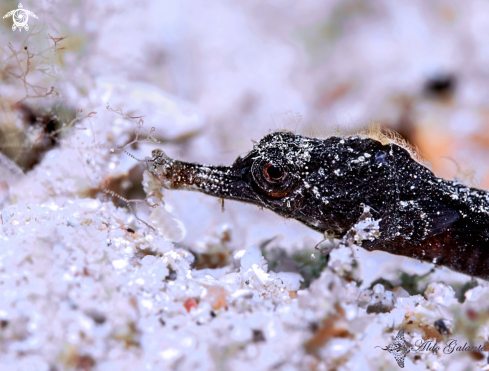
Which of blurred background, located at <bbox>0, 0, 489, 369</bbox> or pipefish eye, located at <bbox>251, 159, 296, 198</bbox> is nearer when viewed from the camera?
pipefish eye, located at <bbox>251, 159, 296, 198</bbox>

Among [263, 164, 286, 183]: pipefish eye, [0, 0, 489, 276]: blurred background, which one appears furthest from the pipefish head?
[0, 0, 489, 276]: blurred background

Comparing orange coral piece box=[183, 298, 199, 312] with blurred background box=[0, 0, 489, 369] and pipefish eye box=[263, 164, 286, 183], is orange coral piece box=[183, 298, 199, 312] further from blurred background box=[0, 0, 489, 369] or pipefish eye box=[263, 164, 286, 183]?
blurred background box=[0, 0, 489, 369]

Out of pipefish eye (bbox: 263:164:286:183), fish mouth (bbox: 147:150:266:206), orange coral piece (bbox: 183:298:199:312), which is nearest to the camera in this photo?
orange coral piece (bbox: 183:298:199:312)

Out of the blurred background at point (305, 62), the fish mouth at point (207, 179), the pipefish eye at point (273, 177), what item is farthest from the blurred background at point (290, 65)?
the pipefish eye at point (273, 177)

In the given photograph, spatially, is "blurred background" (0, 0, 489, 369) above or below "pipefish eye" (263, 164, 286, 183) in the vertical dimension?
above

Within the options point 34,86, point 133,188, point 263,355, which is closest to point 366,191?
point 263,355

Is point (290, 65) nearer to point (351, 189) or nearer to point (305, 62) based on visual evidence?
point (305, 62)

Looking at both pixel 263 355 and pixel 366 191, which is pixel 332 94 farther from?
pixel 263 355

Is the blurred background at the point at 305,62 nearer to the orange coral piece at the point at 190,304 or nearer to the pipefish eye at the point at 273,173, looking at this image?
the pipefish eye at the point at 273,173
